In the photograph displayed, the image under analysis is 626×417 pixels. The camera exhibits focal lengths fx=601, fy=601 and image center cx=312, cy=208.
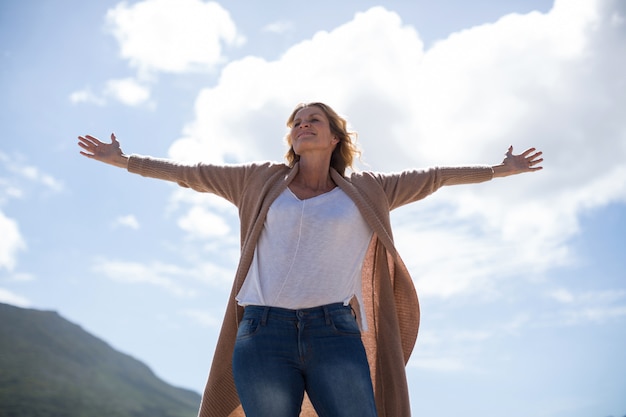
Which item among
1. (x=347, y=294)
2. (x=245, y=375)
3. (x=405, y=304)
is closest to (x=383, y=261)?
(x=405, y=304)

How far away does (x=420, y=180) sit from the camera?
3881 millimetres

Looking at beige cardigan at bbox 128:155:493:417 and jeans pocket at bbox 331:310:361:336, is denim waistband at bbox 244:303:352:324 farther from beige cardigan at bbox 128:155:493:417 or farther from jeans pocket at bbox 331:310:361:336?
beige cardigan at bbox 128:155:493:417

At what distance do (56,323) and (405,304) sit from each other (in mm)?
25131

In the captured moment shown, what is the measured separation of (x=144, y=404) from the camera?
74.8 feet

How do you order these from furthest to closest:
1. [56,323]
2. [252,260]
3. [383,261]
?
[56,323] < [383,261] < [252,260]

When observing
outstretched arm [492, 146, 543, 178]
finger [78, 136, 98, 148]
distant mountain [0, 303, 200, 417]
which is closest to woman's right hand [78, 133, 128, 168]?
finger [78, 136, 98, 148]

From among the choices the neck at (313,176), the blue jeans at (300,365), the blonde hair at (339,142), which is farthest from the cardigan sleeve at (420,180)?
the blue jeans at (300,365)

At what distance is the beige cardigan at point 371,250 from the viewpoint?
3541 mm

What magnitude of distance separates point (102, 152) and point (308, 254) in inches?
61.8

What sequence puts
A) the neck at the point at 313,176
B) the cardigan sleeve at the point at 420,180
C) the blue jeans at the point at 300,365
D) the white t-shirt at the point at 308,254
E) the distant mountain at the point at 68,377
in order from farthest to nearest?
the distant mountain at the point at 68,377 < the cardigan sleeve at the point at 420,180 < the neck at the point at 313,176 < the white t-shirt at the point at 308,254 < the blue jeans at the point at 300,365

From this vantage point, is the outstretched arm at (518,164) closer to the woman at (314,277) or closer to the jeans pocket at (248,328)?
the woman at (314,277)

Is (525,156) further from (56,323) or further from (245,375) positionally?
(56,323)

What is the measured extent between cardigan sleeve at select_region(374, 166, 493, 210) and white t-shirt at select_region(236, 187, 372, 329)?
390mm

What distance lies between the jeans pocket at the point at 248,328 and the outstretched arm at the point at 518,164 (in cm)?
193
